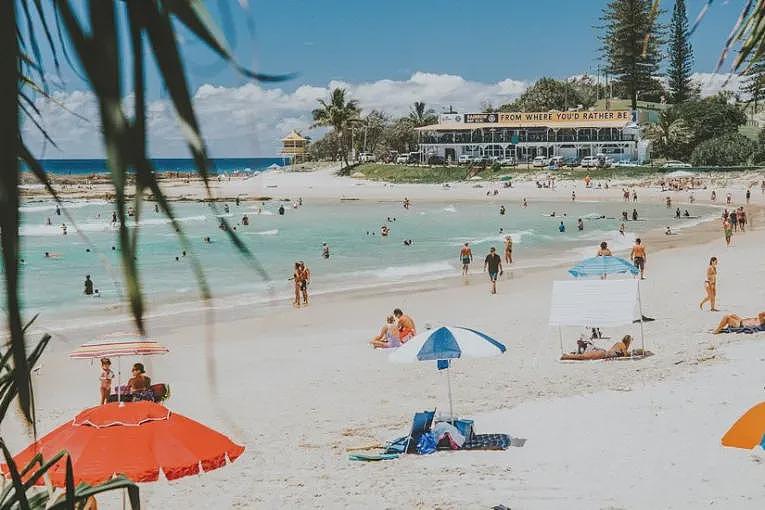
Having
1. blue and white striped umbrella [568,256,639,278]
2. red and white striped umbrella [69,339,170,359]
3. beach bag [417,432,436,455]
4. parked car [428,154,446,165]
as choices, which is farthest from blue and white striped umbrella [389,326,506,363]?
parked car [428,154,446,165]

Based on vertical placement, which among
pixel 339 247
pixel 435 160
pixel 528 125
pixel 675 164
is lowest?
pixel 339 247

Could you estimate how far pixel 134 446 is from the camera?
604 centimetres

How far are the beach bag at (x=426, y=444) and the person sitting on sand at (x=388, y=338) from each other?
691cm

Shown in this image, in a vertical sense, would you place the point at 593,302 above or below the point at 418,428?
above

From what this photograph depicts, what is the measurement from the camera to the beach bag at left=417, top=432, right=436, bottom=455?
32.6ft

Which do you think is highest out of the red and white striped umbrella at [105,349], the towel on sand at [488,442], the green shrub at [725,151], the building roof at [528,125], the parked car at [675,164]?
the building roof at [528,125]

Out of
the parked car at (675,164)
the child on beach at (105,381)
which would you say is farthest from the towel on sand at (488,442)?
the parked car at (675,164)

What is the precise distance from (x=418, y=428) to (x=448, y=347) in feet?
3.19

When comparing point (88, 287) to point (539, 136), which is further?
point (539, 136)

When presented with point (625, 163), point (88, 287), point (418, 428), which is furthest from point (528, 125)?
point (418, 428)

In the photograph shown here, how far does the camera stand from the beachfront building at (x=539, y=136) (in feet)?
313

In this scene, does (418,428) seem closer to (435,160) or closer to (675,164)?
(675,164)

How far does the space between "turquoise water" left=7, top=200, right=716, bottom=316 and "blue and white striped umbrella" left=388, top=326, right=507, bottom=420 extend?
5.57 m

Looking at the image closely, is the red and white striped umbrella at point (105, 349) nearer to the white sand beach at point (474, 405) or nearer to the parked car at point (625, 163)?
the white sand beach at point (474, 405)
